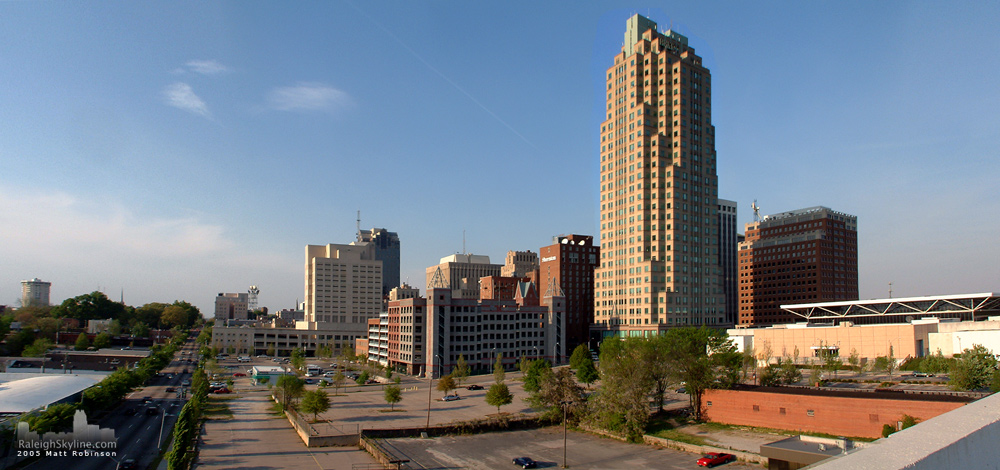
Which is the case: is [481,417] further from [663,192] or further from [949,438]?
[663,192]

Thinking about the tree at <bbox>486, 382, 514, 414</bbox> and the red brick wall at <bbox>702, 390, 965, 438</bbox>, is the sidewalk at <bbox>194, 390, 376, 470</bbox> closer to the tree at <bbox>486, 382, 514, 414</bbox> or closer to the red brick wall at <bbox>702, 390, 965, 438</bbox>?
the tree at <bbox>486, 382, 514, 414</bbox>

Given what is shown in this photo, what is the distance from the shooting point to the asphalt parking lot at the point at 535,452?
57.0 meters

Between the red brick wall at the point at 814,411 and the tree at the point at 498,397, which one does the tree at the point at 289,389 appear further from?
the red brick wall at the point at 814,411

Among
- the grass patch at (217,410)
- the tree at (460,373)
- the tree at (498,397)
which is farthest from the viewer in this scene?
the tree at (460,373)

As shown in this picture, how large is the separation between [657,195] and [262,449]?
413 ft

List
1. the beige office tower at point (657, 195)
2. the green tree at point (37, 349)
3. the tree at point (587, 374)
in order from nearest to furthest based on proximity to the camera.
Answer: the tree at point (587, 374), the green tree at point (37, 349), the beige office tower at point (657, 195)

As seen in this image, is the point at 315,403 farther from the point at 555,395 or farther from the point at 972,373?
the point at 972,373

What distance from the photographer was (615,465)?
57.0 m

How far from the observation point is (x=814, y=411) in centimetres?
6366

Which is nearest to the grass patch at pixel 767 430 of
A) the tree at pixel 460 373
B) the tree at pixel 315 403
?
the tree at pixel 315 403

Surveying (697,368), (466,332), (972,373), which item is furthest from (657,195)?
(697,368)

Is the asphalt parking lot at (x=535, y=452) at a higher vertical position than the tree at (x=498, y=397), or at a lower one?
lower

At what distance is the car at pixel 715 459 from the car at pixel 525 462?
1523 centimetres

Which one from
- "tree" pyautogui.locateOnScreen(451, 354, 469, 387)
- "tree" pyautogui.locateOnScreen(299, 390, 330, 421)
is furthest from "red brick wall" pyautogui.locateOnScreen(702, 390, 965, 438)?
"tree" pyautogui.locateOnScreen(451, 354, 469, 387)
